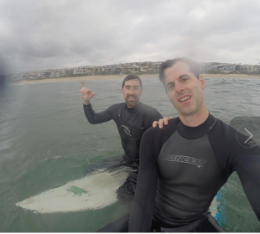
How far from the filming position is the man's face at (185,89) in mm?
1527

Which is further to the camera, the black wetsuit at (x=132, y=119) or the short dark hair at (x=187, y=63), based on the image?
the black wetsuit at (x=132, y=119)

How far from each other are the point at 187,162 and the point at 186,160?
20 millimetres

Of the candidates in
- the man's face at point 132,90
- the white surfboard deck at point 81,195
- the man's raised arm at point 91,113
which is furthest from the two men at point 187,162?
the man's raised arm at point 91,113

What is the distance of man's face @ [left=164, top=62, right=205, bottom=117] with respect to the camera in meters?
1.53

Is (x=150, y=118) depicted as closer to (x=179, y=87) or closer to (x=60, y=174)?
(x=179, y=87)

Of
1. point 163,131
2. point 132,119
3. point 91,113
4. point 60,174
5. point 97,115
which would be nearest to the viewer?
point 163,131

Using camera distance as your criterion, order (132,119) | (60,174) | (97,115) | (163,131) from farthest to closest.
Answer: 1. (60,174)
2. (97,115)
3. (132,119)
4. (163,131)

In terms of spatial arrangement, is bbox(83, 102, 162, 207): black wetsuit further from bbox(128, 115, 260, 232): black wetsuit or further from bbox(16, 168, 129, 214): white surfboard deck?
bbox(128, 115, 260, 232): black wetsuit

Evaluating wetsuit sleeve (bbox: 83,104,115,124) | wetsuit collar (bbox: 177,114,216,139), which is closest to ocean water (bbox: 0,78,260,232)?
wetsuit sleeve (bbox: 83,104,115,124)

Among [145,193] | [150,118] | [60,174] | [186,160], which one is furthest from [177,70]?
[60,174]

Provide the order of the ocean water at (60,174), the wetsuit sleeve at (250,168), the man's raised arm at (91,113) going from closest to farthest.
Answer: the wetsuit sleeve at (250,168) → the ocean water at (60,174) → the man's raised arm at (91,113)

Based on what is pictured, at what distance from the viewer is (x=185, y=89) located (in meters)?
1.53

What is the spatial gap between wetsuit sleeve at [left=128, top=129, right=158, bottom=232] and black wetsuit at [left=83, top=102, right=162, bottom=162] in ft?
4.23

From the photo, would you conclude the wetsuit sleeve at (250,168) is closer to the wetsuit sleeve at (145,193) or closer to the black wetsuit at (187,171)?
the black wetsuit at (187,171)
